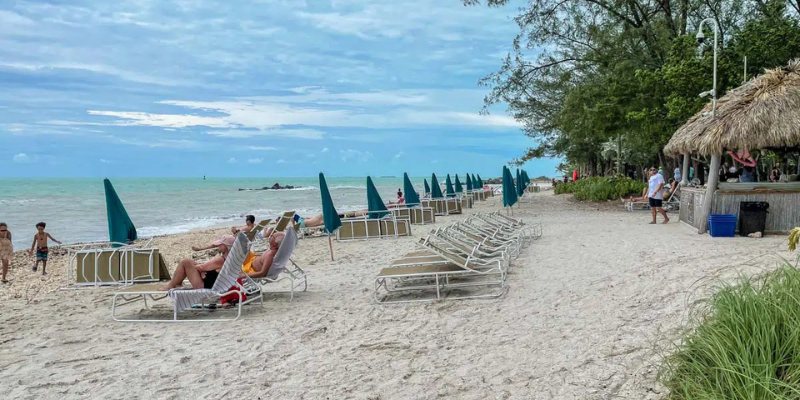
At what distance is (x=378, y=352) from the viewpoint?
14.9ft

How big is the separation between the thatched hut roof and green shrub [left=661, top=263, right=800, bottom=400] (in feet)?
25.6

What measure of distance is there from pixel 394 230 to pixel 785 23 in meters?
11.4

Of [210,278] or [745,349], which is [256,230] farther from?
[745,349]

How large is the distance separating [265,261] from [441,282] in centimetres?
215

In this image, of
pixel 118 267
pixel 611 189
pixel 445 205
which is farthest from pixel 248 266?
pixel 611 189

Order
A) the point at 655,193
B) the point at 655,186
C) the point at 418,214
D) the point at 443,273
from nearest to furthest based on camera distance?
1. the point at 443,273
2. the point at 655,186
3. the point at 655,193
4. the point at 418,214

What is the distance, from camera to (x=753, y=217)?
10.4m

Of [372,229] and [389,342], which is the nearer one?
[389,342]

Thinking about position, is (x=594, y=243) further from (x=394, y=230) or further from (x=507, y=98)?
(x=507, y=98)

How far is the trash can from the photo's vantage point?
10.4 meters

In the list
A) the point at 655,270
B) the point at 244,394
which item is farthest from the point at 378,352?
the point at 655,270

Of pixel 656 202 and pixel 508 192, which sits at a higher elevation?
pixel 508 192

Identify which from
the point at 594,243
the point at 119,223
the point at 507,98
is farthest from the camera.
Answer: the point at 507,98

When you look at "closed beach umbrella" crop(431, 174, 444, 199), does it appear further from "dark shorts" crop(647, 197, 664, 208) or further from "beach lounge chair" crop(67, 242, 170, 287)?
"beach lounge chair" crop(67, 242, 170, 287)
